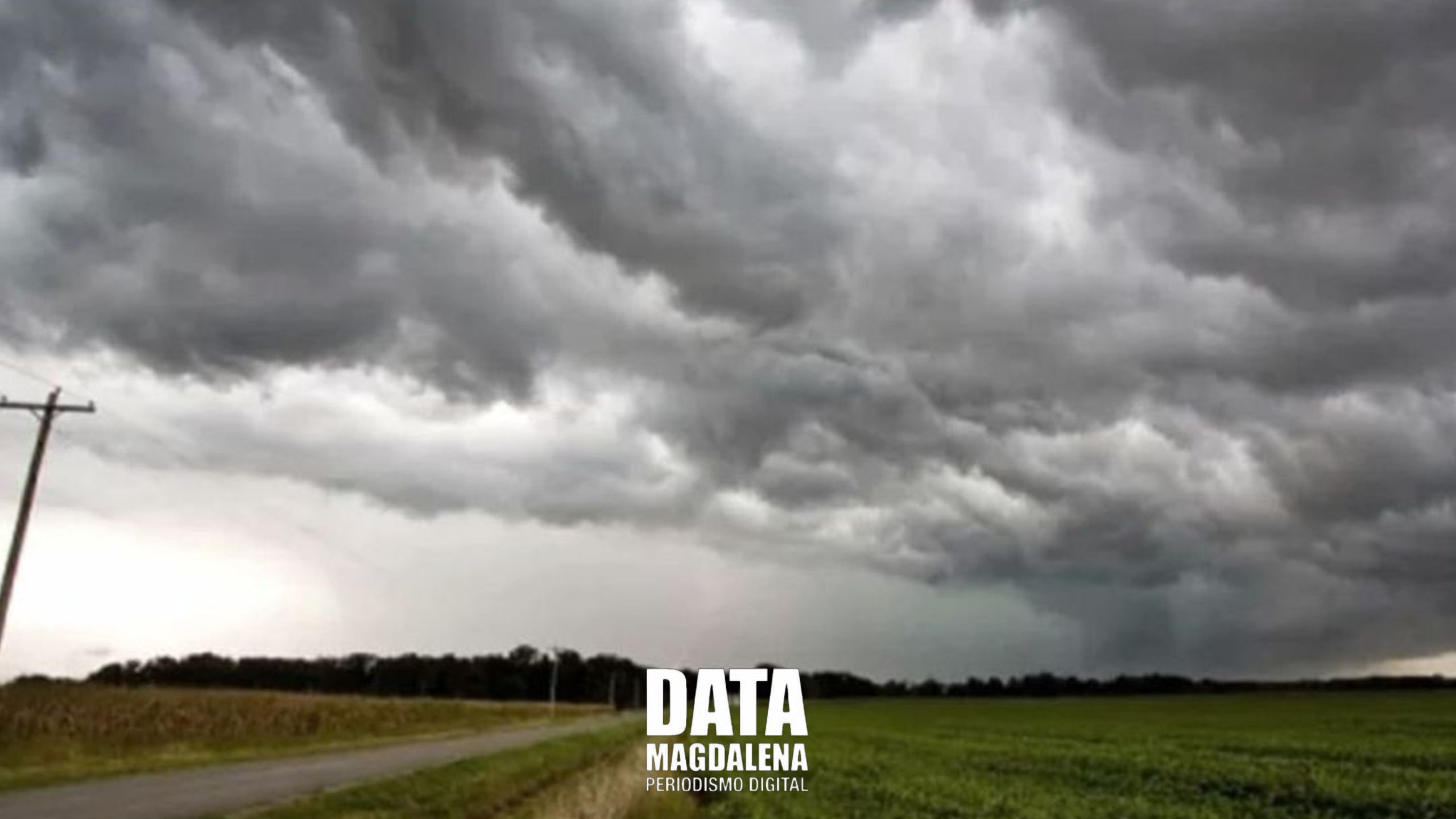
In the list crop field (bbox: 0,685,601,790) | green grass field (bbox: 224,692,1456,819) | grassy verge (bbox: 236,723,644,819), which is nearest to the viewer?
grassy verge (bbox: 236,723,644,819)

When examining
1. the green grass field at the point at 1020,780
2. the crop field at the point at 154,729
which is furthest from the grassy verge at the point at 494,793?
the crop field at the point at 154,729

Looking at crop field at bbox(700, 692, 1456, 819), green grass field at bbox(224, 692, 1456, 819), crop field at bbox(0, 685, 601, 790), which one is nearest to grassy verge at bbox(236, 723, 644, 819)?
green grass field at bbox(224, 692, 1456, 819)

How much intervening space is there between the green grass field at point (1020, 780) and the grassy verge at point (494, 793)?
91 mm

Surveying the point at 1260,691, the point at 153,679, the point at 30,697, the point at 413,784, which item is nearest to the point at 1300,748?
the point at 413,784

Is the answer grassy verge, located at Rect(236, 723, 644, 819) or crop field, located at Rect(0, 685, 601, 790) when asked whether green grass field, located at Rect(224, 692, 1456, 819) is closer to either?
grassy verge, located at Rect(236, 723, 644, 819)

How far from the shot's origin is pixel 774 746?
53.5 meters

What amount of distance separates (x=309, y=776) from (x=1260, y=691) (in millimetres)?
159990

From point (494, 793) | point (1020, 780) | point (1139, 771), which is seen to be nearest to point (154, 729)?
point (494, 793)

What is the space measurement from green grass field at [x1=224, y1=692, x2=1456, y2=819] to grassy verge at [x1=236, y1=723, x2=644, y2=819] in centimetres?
9

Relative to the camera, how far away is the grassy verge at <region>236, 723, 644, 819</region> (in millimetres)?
24422

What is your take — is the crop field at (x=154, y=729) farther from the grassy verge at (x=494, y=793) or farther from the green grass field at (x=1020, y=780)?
the green grass field at (x=1020, y=780)

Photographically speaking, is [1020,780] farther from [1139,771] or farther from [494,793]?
[494,793]

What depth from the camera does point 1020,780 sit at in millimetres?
36750

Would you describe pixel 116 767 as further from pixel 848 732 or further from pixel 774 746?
pixel 848 732
